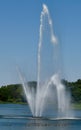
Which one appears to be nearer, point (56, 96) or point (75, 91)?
point (56, 96)

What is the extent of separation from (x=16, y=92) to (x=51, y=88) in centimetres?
10879

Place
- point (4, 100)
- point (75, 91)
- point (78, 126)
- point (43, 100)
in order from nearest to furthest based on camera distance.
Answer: point (78, 126)
point (43, 100)
point (75, 91)
point (4, 100)

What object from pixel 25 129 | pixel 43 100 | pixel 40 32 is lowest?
pixel 25 129

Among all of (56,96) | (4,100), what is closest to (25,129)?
(56,96)

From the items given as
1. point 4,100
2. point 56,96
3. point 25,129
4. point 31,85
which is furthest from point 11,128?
point 4,100

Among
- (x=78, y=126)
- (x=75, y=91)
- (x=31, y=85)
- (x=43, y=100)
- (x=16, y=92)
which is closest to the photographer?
(x=78, y=126)

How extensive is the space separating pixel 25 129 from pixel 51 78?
1369 cm

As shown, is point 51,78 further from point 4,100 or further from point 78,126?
point 4,100

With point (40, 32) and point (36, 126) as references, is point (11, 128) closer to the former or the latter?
point (36, 126)

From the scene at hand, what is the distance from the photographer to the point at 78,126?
49.5 metres

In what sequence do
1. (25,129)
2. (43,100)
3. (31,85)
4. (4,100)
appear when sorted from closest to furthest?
(25,129) → (43,100) → (31,85) → (4,100)

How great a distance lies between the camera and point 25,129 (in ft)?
149

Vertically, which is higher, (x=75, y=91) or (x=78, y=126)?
(x=75, y=91)

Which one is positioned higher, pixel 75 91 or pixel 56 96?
pixel 75 91
